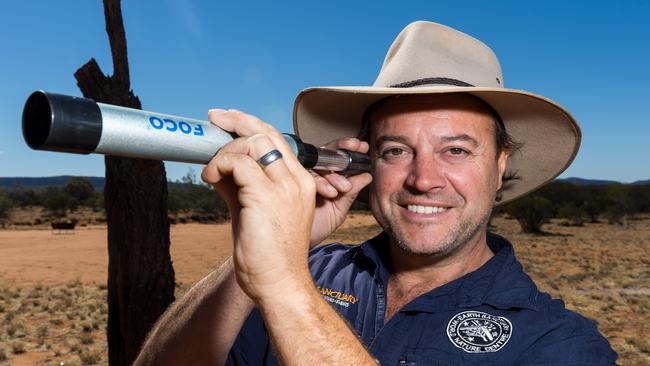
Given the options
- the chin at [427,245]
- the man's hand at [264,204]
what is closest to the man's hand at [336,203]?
the chin at [427,245]

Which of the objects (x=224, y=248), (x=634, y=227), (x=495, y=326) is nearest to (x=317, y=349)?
(x=495, y=326)

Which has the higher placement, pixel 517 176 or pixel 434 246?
pixel 517 176

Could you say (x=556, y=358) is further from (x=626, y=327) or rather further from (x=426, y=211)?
(x=626, y=327)

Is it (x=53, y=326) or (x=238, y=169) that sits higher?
(x=238, y=169)

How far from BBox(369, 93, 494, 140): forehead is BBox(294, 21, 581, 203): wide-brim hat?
0.17 feet

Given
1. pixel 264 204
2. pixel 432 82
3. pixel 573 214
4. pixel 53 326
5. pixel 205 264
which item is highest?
pixel 432 82

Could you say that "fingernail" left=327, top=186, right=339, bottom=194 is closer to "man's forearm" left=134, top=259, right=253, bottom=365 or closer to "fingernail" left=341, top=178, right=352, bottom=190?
"fingernail" left=341, top=178, right=352, bottom=190

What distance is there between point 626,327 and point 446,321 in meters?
10.8

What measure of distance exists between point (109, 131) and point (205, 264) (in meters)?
23.1

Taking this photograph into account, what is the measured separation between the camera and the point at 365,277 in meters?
2.58

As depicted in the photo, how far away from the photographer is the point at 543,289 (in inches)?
587

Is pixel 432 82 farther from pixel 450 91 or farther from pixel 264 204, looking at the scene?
pixel 264 204

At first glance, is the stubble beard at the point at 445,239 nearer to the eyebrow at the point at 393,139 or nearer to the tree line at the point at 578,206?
the eyebrow at the point at 393,139

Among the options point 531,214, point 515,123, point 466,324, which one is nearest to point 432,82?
point 515,123
